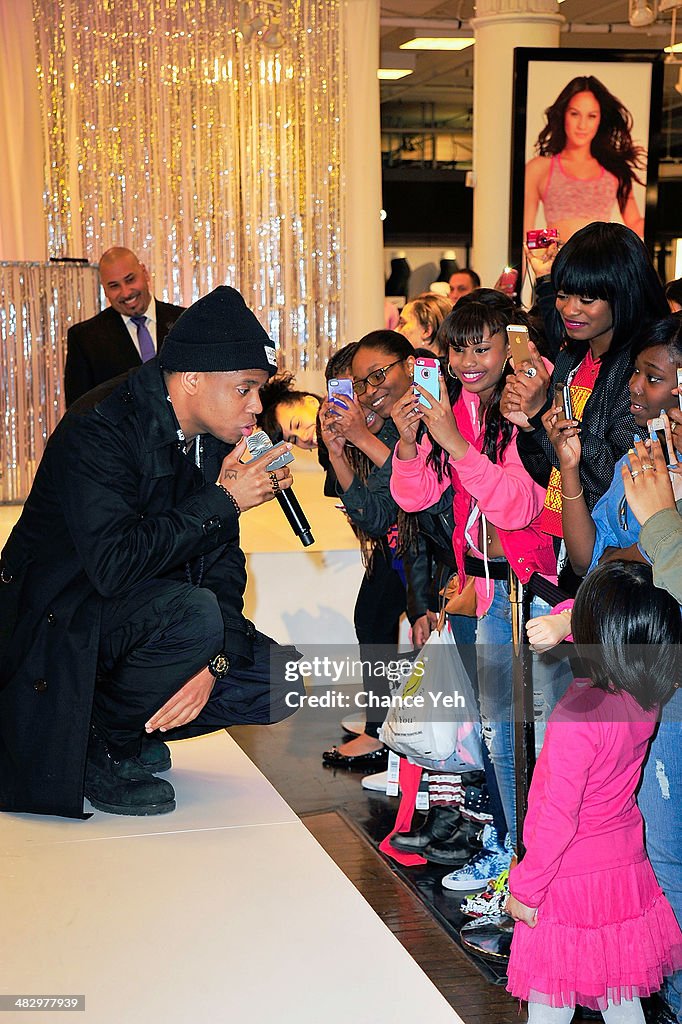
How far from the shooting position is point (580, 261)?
2479 millimetres

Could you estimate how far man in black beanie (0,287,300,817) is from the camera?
234cm

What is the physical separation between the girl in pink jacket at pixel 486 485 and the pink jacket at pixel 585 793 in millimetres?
463

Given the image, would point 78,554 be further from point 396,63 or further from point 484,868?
point 396,63

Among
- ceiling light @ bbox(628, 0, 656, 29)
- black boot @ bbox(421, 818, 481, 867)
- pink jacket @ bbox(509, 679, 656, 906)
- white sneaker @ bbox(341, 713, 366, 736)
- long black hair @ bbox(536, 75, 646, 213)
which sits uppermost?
ceiling light @ bbox(628, 0, 656, 29)

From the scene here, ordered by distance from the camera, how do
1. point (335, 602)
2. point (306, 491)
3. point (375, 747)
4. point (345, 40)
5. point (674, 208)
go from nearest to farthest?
point (375, 747), point (335, 602), point (306, 491), point (345, 40), point (674, 208)

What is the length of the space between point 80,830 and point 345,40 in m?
5.69

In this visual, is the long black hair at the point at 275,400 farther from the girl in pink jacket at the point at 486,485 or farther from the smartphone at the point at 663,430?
the smartphone at the point at 663,430

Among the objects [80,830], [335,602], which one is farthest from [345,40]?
[80,830]

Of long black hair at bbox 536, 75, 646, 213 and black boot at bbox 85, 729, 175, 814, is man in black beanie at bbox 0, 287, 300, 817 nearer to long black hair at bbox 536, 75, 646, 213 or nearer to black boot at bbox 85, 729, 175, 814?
black boot at bbox 85, 729, 175, 814

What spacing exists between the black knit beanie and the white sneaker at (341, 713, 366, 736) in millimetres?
1991

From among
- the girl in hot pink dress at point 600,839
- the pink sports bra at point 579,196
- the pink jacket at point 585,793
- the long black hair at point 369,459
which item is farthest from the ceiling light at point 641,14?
the pink jacket at point 585,793

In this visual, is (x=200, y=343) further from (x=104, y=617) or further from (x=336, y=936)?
(x=336, y=936)

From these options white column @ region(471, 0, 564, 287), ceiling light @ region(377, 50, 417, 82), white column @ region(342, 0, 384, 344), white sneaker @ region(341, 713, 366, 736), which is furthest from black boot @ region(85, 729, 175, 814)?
ceiling light @ region(377, 50, 417, 82)

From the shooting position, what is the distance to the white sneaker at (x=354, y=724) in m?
4.13
